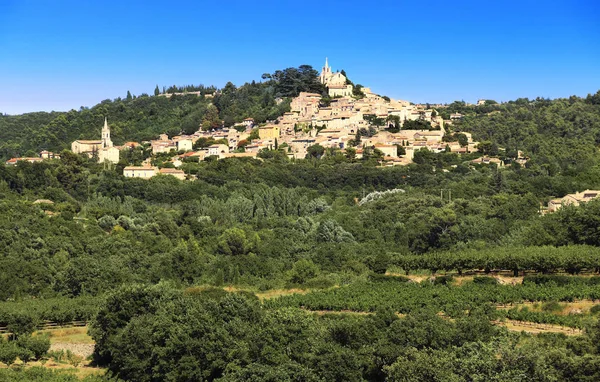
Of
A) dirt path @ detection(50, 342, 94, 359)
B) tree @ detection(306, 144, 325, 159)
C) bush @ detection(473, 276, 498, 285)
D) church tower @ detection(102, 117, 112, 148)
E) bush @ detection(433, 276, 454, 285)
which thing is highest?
church tower @ detection(102, 117, 112, 148)

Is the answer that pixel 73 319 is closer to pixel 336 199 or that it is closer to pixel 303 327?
pixel 303 327

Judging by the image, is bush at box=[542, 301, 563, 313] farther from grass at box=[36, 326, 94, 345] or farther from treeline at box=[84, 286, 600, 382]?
grass at box=[36, 326, 94, 345]

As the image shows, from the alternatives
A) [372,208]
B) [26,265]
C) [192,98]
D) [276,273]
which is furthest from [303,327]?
[192,98]

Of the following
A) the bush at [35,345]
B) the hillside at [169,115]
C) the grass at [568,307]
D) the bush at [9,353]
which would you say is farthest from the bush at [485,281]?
the hillside at [169,115]

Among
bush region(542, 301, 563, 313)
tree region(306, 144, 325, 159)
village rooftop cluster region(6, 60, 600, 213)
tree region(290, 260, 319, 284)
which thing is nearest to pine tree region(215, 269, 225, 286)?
tree region(290, 260, 319, 284)

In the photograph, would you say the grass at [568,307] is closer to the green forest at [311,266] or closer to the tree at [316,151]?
the green forest at [311,266]

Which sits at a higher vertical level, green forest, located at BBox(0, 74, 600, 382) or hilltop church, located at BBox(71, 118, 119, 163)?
hilltop church, located at BBox(71, 118, 119, 163)
